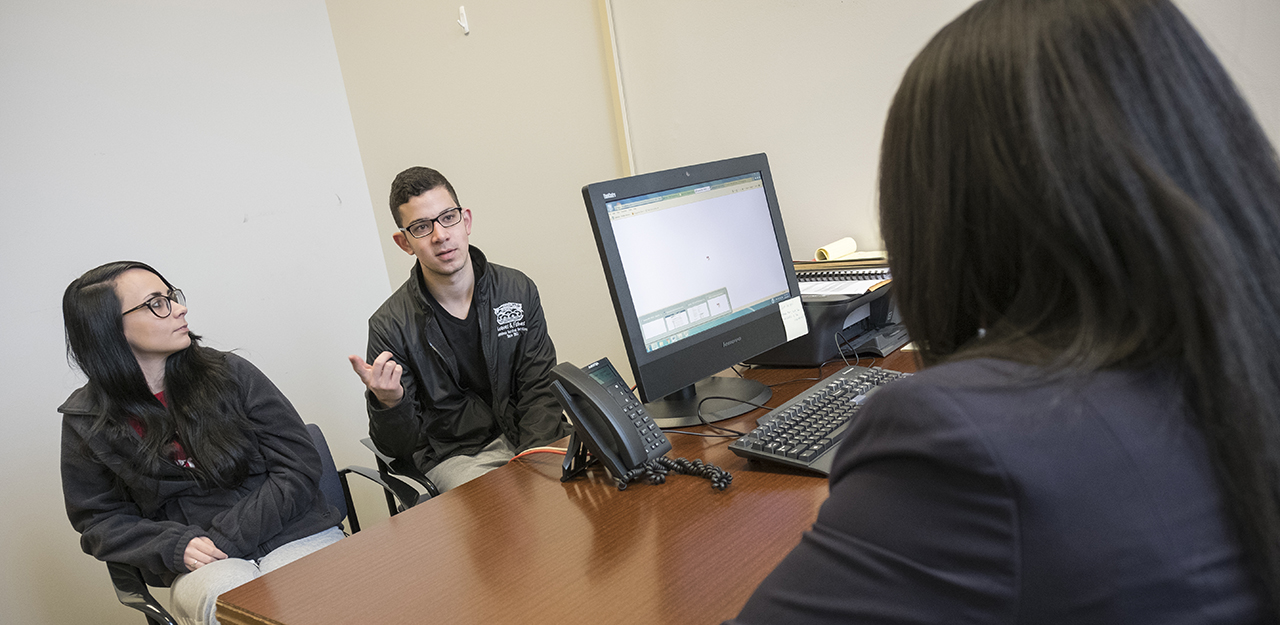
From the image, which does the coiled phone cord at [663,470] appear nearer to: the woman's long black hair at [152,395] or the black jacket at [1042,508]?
the black jacket at [1042,508]

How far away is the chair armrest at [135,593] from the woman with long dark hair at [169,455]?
0.05 metres

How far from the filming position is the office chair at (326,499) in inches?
64.3

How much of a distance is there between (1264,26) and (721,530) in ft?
5.20

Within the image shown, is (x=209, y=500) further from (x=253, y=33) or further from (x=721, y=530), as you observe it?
(x=253, y=33)

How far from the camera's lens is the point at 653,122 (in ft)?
8.41

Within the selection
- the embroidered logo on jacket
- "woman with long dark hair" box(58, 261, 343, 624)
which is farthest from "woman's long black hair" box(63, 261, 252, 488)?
the embroidered logo on jacket

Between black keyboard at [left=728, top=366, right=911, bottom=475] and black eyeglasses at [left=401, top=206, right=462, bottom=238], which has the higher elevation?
black eyeglasses at [left=401, top=206, right=462, bottom=238]

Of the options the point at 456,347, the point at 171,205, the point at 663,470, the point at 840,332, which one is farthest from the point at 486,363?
the point at 171,205

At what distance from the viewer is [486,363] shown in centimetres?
228

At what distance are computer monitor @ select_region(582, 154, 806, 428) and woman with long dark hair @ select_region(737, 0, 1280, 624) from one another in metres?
0.82

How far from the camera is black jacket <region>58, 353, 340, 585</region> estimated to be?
1833 mm

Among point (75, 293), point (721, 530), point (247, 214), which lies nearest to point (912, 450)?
point (721, 530)

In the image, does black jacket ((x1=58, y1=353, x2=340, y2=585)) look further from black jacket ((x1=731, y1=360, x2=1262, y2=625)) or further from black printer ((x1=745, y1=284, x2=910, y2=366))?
black jacket ((x1=731, y1=360, x2=1262, y2=625))

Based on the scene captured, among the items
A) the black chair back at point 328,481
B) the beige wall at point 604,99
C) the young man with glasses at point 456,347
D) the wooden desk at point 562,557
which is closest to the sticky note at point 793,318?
the wooden desk at point 562,557
